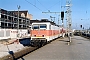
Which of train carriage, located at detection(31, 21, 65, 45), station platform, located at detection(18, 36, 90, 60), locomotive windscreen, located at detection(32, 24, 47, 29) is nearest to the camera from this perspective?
station platform, located at detection(18, 36, 90, 60)

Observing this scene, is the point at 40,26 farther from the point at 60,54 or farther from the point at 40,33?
the point at 60,54

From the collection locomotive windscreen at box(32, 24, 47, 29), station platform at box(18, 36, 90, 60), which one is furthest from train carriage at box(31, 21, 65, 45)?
station platform at box(18, 36, 90, 60)

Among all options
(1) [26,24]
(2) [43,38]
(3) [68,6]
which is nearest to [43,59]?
(2) [43,38]

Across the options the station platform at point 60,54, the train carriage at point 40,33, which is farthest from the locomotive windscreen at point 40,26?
the station platform at point 60,54

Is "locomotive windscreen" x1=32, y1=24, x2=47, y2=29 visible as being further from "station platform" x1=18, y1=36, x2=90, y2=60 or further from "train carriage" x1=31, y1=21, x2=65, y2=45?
"station platform" x1=18, y1=36, x2=90, y2=60

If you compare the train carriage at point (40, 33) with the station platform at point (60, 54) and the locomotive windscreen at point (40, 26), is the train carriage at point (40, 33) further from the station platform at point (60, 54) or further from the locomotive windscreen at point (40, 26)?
→ the station platform at point (60, 54)

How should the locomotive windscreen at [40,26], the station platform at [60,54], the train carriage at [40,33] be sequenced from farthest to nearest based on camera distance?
the locomotive windscreen at [40,26], the train carriage at [40,33], the station platform at [60,54]

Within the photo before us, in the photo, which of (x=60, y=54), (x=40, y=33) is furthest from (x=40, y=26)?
(x=60, y=54)

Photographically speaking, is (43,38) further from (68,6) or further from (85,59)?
(68,6)

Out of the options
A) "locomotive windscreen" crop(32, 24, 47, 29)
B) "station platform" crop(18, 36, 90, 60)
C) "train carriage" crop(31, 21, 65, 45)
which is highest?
"locomotive windscreen" crop(32, 24, 47, 29)

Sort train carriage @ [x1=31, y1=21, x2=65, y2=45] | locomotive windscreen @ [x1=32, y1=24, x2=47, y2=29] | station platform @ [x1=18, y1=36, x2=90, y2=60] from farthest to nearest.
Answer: locomotive windscreen @ [x1=32, y1=24, x2=47, y2=29], train carriage @ [x1=31, y1=21, x2=65, y2=45], station platform @ [x1=18, y1=36, x2=90, y2=60]

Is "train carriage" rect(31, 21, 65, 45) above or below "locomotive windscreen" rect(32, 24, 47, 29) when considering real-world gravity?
below

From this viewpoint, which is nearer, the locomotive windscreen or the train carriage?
the train carriage

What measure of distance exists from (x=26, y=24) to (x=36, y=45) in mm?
70240
